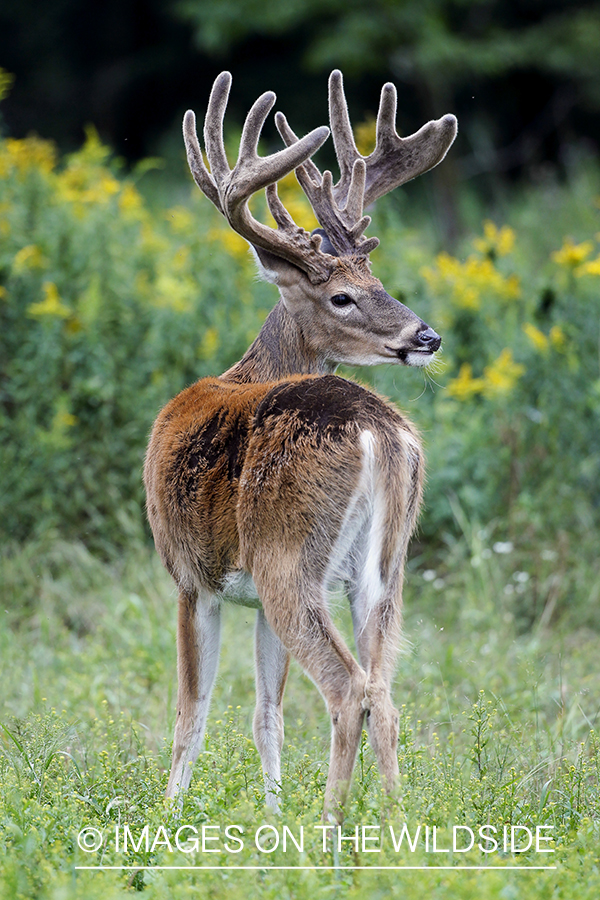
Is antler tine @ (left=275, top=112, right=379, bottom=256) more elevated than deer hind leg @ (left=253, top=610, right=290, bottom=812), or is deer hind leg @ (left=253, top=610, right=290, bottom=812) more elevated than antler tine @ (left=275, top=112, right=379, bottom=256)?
antler tine @ (left=275, top=112, right=379, bottom=256)

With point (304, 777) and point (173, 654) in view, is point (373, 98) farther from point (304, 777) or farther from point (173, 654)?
point (304, 777)

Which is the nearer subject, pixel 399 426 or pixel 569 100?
pixel 399 426

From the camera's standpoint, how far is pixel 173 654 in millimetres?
4879

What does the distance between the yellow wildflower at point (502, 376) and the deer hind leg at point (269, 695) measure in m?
2.61

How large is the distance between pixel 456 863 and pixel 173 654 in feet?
7.83

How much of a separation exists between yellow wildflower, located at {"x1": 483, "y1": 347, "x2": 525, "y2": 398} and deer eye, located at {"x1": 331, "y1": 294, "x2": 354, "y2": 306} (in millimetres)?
2183

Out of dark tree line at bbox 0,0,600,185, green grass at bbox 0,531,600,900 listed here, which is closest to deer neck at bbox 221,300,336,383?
green grass at bbox 0,531,600,900

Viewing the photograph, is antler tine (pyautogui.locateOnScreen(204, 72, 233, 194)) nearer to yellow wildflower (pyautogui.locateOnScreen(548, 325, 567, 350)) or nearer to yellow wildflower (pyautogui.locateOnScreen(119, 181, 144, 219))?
yellow wildflower (pyautogui.locateOnScreen(548, 325, 567, 350))

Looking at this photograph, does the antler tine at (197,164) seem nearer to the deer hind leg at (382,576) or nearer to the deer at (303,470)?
the deer at (303,470)

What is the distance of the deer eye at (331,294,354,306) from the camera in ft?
12.3

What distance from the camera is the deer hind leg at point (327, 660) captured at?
276 cm

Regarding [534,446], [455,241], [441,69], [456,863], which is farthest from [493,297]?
[441,69]

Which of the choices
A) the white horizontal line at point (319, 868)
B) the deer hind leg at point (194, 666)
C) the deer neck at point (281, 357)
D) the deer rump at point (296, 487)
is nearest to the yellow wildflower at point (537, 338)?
the deer neck at point (281, 357)

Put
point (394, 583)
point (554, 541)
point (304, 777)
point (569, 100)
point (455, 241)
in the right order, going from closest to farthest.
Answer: point (394, 583)
point (304, 777)
point (554, 541)
point (455, 241)
point (569, 100)
